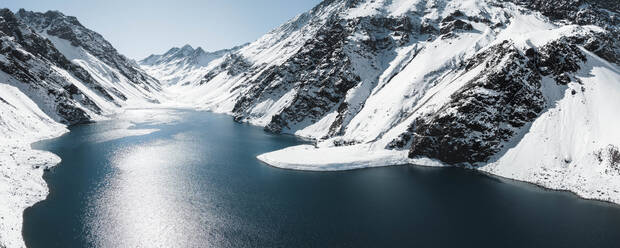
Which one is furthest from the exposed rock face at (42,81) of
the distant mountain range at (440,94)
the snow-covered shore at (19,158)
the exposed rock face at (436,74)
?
the exposed rock face at (436,74)

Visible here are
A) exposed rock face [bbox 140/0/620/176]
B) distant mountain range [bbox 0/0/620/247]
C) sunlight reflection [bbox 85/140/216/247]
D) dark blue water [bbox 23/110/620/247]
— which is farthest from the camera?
exposed rock face [bbox 140/0/620/176]

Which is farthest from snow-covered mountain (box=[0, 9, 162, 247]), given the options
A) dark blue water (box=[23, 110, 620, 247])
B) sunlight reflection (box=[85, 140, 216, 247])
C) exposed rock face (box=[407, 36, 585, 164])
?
exposed rock face (box=[407, 36, 585, 164])

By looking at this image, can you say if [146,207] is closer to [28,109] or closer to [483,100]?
[483,100]

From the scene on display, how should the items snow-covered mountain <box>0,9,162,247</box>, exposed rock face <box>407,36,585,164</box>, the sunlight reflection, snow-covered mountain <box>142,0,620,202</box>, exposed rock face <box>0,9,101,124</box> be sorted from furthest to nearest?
exposed rock face <box>0,9,101,124</box> → exposed rock face <box>407,36,585,164</box> → snow-covered mountain <box>142,0,620,202</box> → snow-covered mountain <box>0,9,162,247</box> → the sunlight reflection

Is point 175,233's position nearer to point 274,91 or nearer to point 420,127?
point 420,127

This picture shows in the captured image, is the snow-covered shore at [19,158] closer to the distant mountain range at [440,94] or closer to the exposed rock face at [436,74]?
the distant mountain range at [440,94]

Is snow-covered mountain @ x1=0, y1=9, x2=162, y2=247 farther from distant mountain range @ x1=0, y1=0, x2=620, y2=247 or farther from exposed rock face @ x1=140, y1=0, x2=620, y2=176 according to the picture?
exposed rock face @ x1=140, y1=0, x2=620, y2=176
